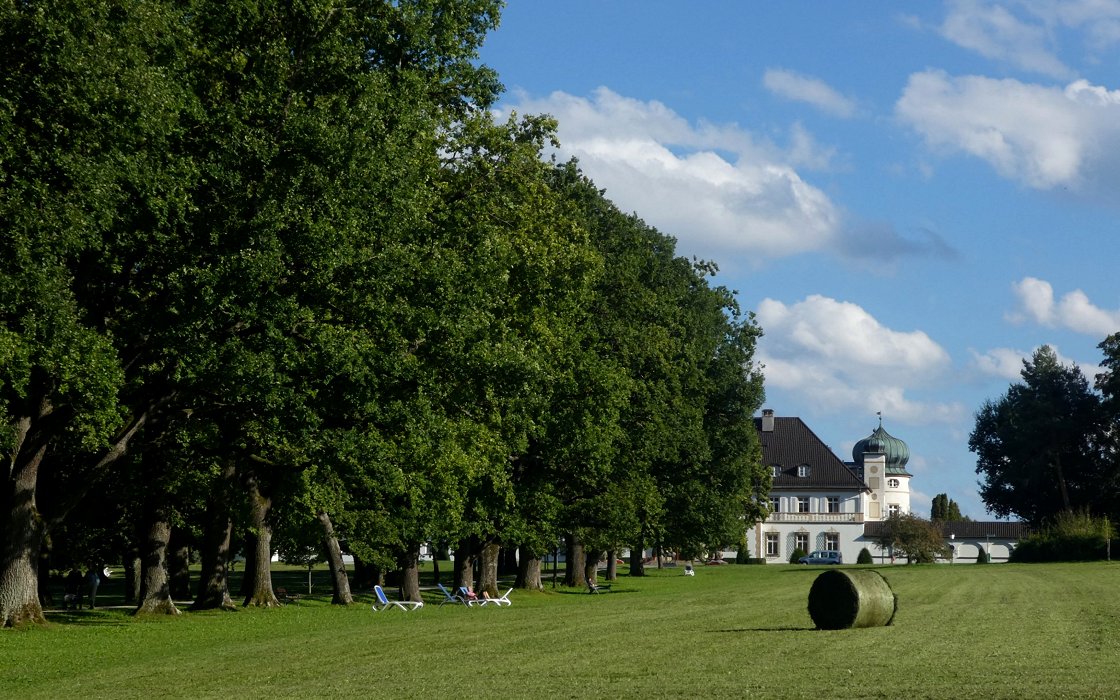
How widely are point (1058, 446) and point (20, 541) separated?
9910 centimetres

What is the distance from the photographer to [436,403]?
3391 centimetres

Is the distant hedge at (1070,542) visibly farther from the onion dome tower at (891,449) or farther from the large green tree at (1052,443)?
the onion dome tower at (891,449)

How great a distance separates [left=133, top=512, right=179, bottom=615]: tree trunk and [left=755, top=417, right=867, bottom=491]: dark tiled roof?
99.6 metres

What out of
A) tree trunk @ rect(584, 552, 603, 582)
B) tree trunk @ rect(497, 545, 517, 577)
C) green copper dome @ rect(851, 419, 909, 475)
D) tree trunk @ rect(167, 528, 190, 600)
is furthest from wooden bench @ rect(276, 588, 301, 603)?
green copper dome @ rect(851, 419, 909, 475)

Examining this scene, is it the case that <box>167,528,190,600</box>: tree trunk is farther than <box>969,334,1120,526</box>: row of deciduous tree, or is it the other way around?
<box>969,334,1120,526</box>: row of deciduous tree

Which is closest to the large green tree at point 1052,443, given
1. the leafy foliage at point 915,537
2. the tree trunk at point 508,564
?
the leafy foliage at point 915,537

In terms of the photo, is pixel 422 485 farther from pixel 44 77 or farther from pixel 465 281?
pixel 44 77

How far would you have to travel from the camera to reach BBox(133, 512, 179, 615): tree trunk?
3594 centimetres

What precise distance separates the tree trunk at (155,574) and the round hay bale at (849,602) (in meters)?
17.2

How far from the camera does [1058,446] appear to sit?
114250mm

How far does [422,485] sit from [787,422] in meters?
107

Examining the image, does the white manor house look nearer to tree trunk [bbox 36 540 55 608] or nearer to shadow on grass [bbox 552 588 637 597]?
shadow on grass [bbox 552 588 637 597]

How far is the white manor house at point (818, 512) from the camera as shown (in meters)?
133

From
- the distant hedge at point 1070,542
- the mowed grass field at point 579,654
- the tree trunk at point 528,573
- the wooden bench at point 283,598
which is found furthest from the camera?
the distant hedge at point 1070,542
